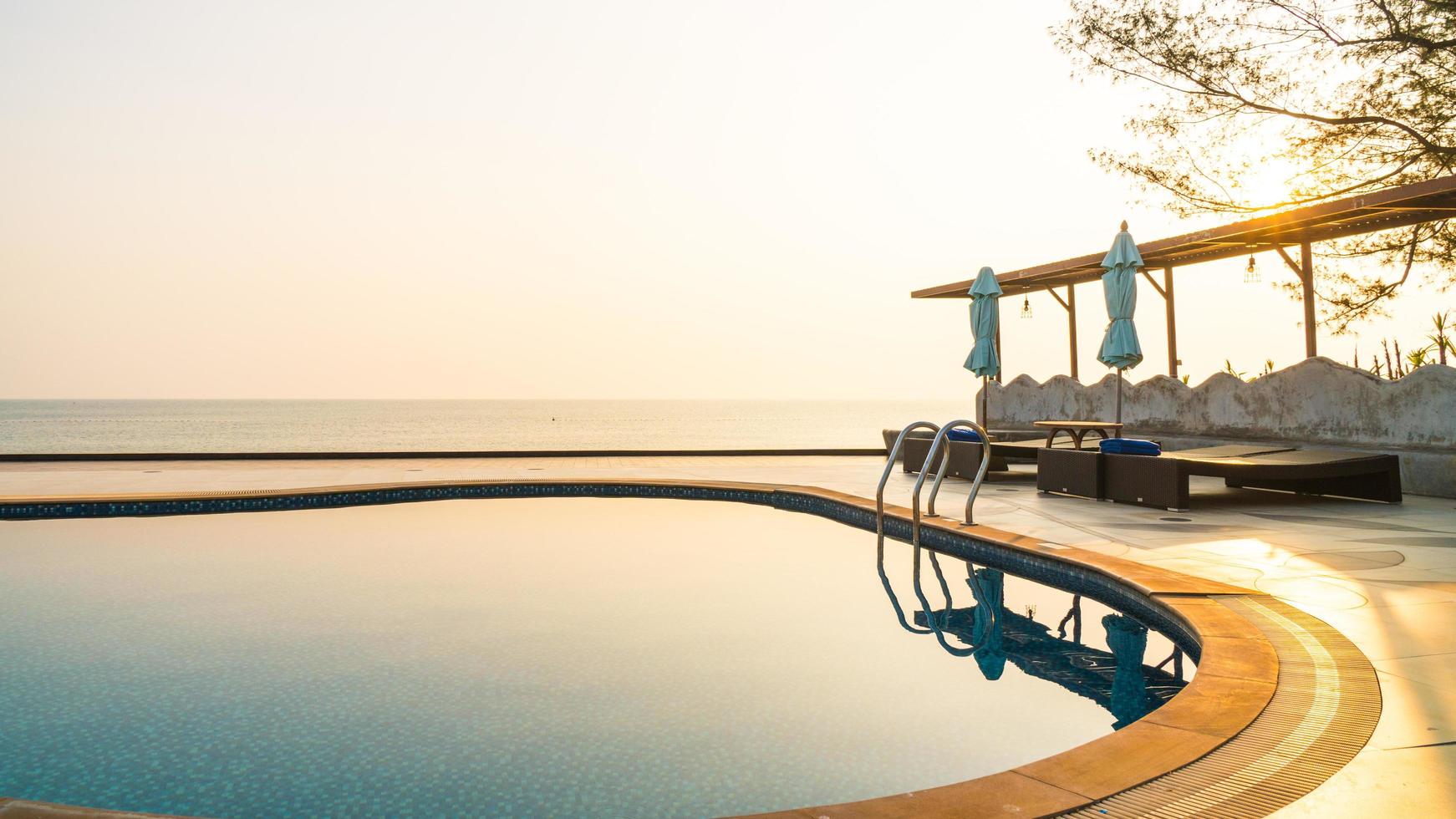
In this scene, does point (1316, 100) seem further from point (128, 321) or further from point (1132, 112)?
point (128, 321)

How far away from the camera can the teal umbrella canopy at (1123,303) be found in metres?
10.1

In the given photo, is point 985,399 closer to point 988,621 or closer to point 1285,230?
point 1285,230

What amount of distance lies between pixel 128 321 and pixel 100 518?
123 ft

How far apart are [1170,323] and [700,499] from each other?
7.83 metres

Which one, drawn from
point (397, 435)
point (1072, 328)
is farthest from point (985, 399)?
point (397, 435)

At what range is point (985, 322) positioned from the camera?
12086 millimetres

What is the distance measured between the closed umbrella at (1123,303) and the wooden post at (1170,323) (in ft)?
8.97

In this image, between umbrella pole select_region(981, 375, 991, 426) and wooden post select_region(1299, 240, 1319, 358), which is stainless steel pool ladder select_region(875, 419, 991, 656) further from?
umbrella pole select_region(981, 375, 991, 426)

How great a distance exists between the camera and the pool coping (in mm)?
1913

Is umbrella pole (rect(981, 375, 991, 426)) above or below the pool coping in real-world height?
above

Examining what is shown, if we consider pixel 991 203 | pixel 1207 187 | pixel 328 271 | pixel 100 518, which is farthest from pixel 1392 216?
pixel 328 271

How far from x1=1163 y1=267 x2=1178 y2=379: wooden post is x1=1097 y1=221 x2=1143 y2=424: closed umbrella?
108 inches

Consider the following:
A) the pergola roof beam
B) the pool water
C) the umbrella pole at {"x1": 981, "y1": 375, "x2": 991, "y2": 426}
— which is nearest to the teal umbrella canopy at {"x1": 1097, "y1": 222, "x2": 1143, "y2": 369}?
the pergola roof beam

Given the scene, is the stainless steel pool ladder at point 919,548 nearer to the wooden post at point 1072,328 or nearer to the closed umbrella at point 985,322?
the closed umbrella at point 985,322
